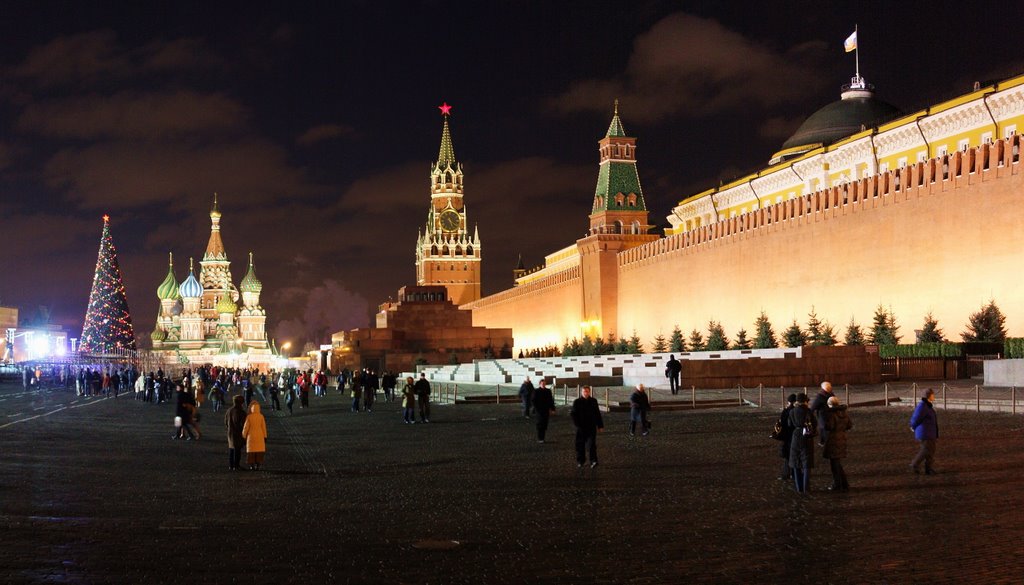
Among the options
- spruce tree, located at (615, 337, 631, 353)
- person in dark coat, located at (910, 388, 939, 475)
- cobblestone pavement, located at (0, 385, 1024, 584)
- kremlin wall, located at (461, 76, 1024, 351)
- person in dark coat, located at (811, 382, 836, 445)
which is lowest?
cobblestone pavement, located at (0, 385, 1024, 584)

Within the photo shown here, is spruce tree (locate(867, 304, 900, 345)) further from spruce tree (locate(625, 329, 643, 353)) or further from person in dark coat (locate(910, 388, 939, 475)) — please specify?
person in dark coat (locate(910, 388, 939, 475))

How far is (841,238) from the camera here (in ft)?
94.9

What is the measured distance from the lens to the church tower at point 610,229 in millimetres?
44000

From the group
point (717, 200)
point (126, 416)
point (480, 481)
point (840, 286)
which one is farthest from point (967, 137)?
point (480, 481)

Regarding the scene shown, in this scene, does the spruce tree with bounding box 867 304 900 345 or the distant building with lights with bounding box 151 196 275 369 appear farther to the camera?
the distant building with lights with bounding box 151 196 275 369

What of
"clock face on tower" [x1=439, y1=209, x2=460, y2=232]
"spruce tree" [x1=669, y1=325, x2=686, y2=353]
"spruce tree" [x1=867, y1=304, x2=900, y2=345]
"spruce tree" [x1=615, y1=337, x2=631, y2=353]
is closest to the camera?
"spruce tree" [x1=867, y1=304, x2=900, y2=345]

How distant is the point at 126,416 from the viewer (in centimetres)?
1984

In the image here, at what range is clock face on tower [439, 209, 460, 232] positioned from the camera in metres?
98.8

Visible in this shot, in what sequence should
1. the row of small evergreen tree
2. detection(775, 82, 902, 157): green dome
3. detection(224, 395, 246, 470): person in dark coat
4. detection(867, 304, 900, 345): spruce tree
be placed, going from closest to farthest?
1. detection(224, 395, 246, 470): person in dark coat
2. the row of small evergreen tree
3. detection(867, 304, 900, 345): spruce tree
4. detection(775, 82, 902, 157): green dome

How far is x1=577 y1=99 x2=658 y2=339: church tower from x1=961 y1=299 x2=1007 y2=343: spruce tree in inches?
771

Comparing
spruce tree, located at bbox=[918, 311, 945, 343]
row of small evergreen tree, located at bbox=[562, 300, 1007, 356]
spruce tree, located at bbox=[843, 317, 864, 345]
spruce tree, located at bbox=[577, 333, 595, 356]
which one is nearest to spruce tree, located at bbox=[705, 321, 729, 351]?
row of small evergreen tree, located at bbox=[562, 300, 1007, 356]

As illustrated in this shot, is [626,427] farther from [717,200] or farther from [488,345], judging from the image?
[488,345]

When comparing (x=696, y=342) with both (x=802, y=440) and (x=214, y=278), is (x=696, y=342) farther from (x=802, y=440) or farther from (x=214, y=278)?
(x=214, y=278)

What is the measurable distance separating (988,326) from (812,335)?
22.5 ft
